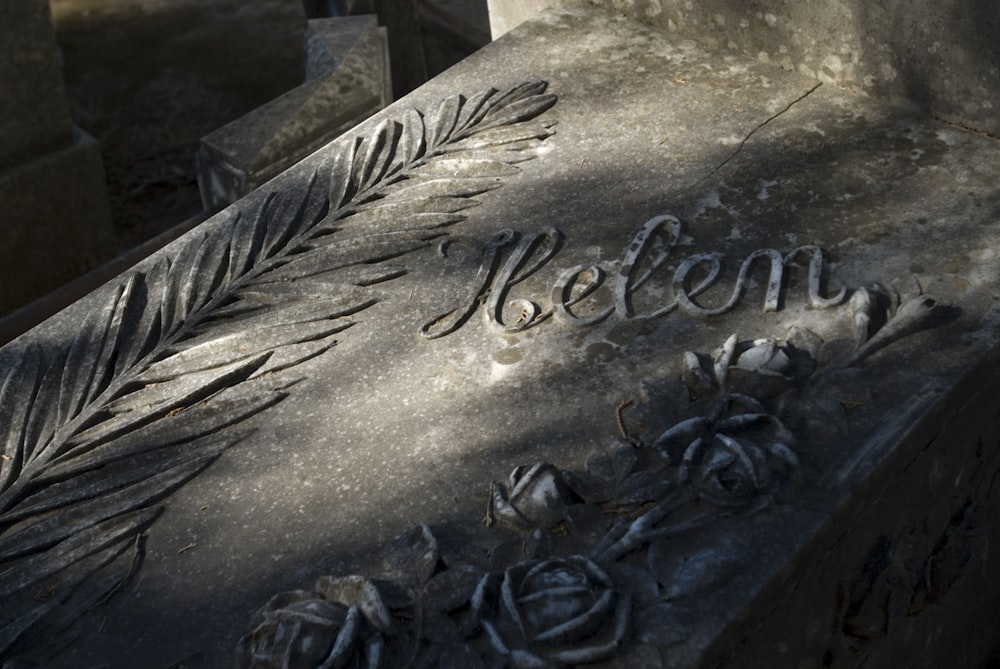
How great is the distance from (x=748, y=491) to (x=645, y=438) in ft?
0.65

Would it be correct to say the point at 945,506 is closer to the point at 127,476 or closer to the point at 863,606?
the point at 863,606

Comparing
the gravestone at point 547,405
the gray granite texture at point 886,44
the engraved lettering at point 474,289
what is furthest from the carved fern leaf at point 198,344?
the gray granite texture at point 886,44

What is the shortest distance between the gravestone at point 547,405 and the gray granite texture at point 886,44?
0.05 meters

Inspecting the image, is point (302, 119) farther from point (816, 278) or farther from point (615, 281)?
point (816, 278)

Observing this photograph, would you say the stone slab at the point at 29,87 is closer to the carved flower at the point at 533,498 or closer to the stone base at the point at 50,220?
the stone base at the point at 50,220

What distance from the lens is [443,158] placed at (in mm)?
2697

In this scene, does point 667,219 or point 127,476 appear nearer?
point 127,476

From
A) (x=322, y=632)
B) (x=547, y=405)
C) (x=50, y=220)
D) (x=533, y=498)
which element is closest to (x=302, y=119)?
(x=50, y=220)

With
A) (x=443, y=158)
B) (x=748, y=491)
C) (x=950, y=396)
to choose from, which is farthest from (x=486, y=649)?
(x=443, y=158)

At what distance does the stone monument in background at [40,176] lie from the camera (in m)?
4.01

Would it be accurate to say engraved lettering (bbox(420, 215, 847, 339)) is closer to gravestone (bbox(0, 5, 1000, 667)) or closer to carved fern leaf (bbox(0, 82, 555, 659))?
gravestone (bbox(0, 5, 1000, 667))

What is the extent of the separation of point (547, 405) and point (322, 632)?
563 millimetres

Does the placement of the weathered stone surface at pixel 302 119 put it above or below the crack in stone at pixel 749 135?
below

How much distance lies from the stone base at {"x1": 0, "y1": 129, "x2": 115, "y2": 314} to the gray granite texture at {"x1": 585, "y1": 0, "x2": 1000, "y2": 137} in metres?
2.32
